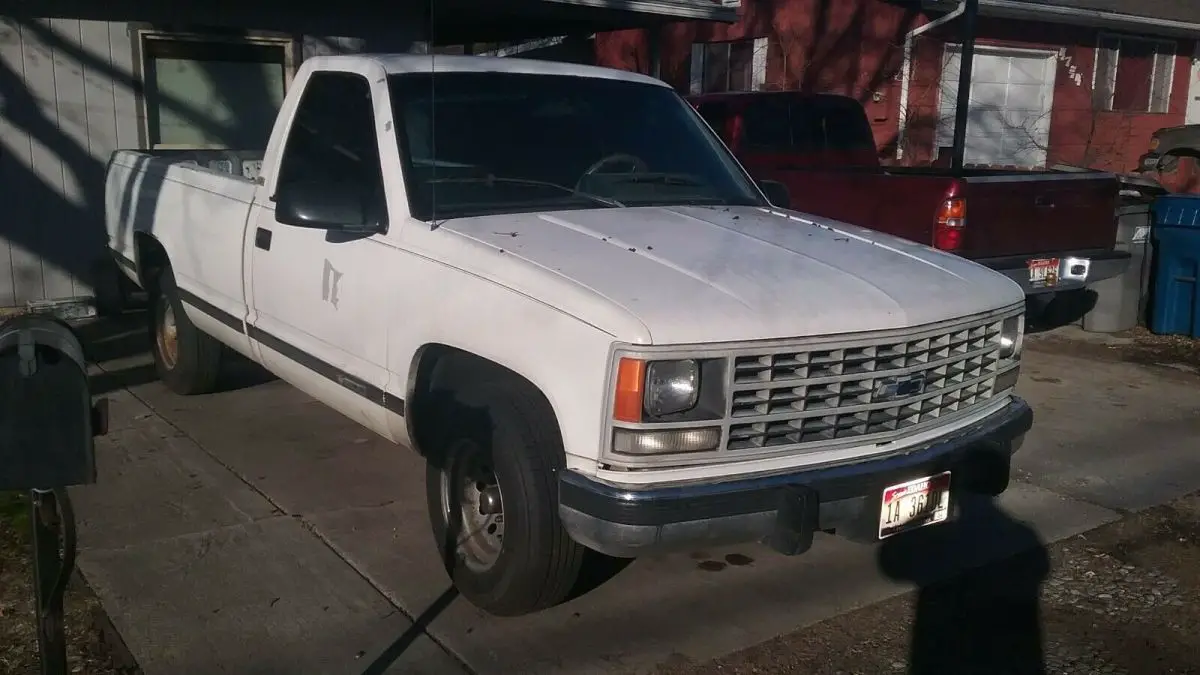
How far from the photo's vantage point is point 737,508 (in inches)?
134

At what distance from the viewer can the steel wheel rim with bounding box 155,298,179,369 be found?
6.98 m

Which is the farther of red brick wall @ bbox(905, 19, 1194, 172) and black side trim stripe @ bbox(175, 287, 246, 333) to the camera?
red brick wall @ bbox(905, 19, 1194, 172)

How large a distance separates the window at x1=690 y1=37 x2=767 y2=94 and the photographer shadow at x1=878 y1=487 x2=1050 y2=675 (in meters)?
12.8

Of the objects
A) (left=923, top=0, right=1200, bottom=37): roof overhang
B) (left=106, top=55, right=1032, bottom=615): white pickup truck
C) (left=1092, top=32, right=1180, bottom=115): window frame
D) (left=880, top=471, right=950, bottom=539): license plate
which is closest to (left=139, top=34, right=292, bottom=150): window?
(left=106, top=55, right=1032, bottom=615): white pickup truck

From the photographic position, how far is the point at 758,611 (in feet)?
14.0

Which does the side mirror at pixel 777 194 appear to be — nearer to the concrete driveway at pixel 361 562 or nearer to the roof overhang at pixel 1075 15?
the concrete driveway at pixel 361 562

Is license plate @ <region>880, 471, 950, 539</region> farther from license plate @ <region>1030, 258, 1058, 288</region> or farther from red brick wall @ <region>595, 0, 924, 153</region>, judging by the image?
red brick wall @ <region>595, 0, 924, 153</region>

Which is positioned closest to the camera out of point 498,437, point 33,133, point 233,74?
point 498,437

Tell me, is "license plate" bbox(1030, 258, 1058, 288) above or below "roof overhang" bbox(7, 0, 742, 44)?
below

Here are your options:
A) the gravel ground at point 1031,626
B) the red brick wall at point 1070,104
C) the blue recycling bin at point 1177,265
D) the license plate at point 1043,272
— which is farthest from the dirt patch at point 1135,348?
the red brick wall at point 1070,104

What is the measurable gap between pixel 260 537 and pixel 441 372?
1285 mm

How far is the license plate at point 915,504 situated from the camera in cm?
368

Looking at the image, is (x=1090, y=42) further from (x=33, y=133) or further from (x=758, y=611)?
(x=758, y=611)

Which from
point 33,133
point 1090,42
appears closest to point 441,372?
point 33,133
